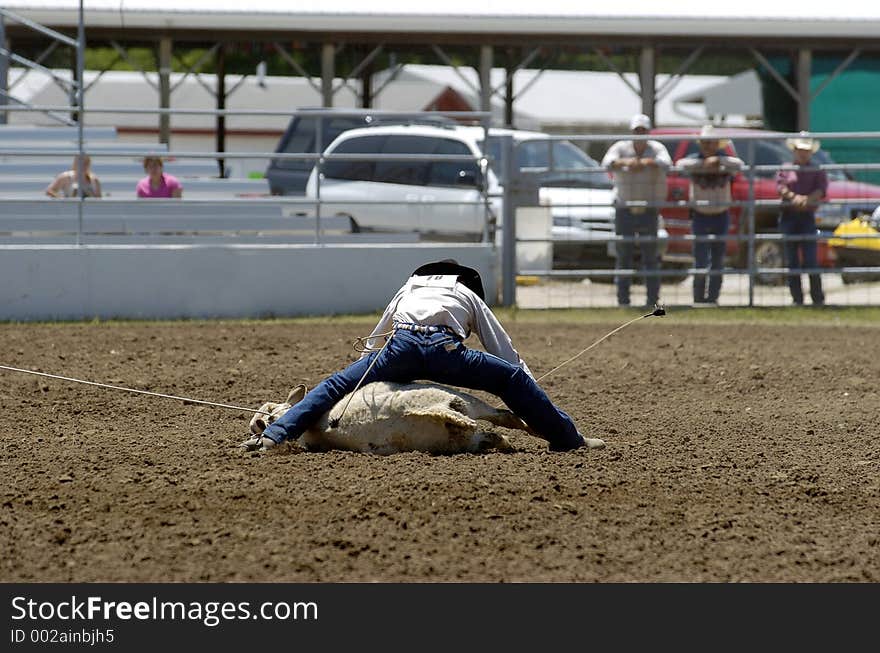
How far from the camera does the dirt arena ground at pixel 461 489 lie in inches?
204

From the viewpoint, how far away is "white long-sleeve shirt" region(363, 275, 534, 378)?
6.89 meters

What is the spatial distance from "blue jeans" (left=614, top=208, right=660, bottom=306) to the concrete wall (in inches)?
51.1

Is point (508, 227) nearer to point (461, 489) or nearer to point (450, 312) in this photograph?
point (450, 312)

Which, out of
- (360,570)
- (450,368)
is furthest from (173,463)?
(360,570)

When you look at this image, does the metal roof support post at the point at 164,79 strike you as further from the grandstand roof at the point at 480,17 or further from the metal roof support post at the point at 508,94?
the metal roof support post at the point at 508,94

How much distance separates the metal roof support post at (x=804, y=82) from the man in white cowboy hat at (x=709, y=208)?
32.3 feet

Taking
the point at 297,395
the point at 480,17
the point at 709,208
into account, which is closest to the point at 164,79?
the point at 480,17

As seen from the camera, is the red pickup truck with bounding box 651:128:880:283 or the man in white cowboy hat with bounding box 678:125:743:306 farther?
the red pickup truck with bounding box 651:128:880:283

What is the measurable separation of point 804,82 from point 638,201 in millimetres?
10739

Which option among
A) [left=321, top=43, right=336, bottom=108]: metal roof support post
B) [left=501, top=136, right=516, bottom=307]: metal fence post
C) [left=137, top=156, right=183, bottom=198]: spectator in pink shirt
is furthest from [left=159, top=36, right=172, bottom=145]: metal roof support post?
[left=501, top=136, right=516, bottom=307]: metal fence post

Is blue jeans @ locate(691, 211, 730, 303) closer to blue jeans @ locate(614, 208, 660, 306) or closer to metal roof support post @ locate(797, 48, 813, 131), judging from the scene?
blue jeans @ locate(614, 208, 660, 306)

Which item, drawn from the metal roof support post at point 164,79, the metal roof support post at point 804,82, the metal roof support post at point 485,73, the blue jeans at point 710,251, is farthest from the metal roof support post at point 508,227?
the metal roof support post at point 804,82
